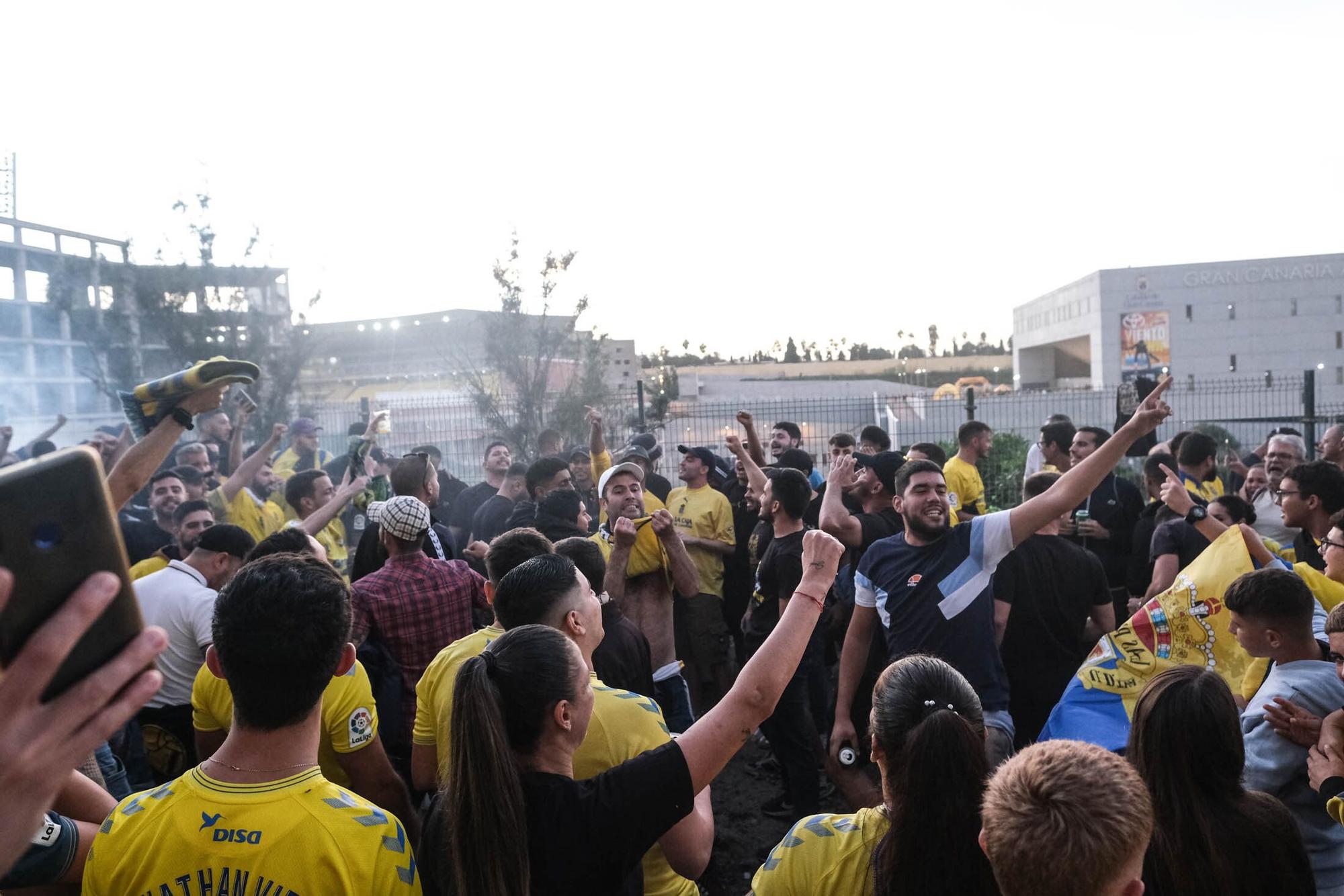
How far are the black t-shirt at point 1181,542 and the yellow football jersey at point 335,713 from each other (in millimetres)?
4583

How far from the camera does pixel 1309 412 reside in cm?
1268

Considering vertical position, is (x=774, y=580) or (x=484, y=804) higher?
(x=484, y=804)

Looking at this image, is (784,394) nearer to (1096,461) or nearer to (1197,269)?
(1197,269)

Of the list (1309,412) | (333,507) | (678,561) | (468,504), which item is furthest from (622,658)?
(1309,412)

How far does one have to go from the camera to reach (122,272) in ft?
66.2

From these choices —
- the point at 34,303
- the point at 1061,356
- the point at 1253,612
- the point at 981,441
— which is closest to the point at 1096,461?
the point at 1253,612

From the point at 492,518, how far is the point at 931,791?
5.45m

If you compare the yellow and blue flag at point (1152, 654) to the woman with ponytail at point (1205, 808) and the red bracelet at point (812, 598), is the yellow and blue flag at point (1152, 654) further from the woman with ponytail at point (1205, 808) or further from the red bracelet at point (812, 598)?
the red bracelet at point (812, 598)

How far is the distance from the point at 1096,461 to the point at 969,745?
2257 millimetres

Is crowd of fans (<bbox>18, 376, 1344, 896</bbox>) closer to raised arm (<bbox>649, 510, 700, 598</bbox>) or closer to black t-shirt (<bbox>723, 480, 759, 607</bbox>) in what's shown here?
raised arm (<bbox>649, 510, 700, 598</bbox>)

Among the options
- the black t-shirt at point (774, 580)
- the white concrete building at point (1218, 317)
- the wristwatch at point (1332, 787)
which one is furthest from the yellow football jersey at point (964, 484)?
the white concrete building at point (1218, 317)

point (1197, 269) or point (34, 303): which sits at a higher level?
point (1197, 269)

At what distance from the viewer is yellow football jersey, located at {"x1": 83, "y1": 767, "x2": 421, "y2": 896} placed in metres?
1.92

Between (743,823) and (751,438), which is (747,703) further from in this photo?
(751,438)
